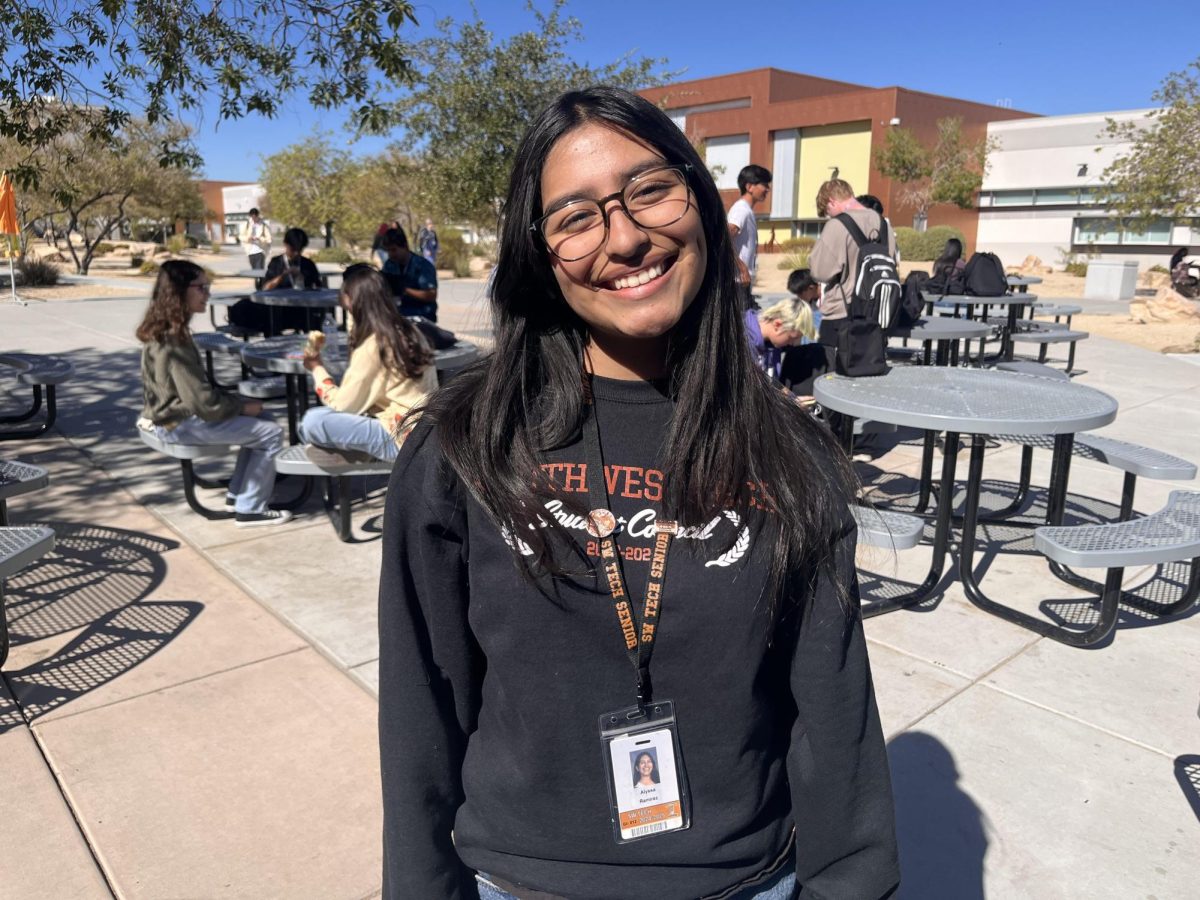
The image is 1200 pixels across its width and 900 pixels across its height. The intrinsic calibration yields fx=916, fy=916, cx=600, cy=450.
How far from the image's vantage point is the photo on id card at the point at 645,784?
118 centimetres

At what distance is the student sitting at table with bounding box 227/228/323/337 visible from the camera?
10.6 meters

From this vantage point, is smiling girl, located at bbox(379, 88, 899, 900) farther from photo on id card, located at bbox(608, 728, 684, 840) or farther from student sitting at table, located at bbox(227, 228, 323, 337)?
student sitting at table, located at bbox(227, 228, 323, 337)

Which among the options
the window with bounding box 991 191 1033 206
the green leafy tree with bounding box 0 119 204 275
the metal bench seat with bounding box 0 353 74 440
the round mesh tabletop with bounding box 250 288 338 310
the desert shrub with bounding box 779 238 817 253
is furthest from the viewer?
the window with bounding box 991 191 1033 206

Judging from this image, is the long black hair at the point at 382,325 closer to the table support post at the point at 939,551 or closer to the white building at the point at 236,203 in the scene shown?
the table support post at the point at 939,551

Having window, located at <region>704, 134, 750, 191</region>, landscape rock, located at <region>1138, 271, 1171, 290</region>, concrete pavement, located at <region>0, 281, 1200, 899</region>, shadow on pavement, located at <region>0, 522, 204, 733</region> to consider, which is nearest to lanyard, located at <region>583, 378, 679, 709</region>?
concrete pavement, located at <region>0, 281, 1200, 899</region>

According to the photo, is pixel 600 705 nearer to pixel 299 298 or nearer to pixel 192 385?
pixel 192 385

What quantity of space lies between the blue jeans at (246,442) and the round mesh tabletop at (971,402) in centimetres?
306

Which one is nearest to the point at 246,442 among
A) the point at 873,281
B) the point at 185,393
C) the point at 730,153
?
the point at 185,393

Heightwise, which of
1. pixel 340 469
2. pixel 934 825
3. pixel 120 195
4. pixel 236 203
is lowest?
pixel 934 825

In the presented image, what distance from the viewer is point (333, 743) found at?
3.09m

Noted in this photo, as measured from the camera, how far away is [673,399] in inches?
51.8

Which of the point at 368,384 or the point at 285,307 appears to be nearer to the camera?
the point at 368,384

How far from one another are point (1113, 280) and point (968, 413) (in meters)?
24.2

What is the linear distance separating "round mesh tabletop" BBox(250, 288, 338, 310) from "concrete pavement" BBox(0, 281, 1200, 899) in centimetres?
437
